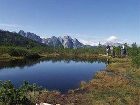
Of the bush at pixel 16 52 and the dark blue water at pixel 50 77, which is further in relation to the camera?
the bush at pixel 16 52

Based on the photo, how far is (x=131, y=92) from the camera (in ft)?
157

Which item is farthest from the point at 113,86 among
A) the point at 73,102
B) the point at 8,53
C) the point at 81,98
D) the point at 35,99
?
the point at 8,53

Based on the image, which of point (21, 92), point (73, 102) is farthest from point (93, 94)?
point (21, 92)

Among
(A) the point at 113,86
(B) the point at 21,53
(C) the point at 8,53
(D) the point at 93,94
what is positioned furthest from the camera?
(B) the point at 21,53

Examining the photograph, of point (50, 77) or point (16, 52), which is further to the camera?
point (16, 52)

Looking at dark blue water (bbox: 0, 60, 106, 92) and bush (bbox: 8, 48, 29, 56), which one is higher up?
bush (bbox: 8, 48, 29, 56)

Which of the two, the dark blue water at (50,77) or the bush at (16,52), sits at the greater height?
the bush at (16,52)

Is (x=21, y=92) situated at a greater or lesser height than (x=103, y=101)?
greater

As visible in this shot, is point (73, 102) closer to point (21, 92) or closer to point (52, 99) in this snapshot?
point (52, 99)

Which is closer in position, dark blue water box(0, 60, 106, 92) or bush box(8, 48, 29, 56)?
dark blue water box(0, 60, 106, 92)

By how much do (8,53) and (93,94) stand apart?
453 ft

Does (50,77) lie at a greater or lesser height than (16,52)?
lesser

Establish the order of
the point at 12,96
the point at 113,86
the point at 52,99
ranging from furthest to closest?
the point at 113,86, the point at 52,99, the point at 12,96

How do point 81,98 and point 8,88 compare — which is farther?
point 81,98
